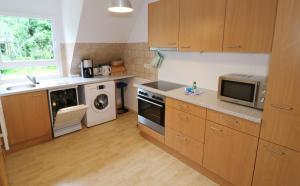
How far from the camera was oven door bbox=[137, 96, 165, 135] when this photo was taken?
8.61 ft

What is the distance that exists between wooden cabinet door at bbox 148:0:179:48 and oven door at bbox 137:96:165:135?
2.77ft

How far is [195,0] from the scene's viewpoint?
7.14ft

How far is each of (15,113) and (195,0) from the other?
9.15 ft

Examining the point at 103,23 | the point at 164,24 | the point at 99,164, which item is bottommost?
the point at 99,164

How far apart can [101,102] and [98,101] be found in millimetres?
67

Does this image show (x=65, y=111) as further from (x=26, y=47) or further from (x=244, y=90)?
(x=244, y=90)

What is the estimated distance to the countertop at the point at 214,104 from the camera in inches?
66.1

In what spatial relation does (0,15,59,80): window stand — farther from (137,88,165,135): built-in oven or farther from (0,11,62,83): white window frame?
(137,88,165,135): built-in oven

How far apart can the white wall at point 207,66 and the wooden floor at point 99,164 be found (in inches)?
45.4

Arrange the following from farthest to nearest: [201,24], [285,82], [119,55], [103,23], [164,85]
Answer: [119,55]
[103,23]
[164,85]
[201,24]
[285,82]

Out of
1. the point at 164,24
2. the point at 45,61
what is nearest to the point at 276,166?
the point at 164,24

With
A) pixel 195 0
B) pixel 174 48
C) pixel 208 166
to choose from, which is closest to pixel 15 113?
pixel 174 48

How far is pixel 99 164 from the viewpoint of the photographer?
2428 mm

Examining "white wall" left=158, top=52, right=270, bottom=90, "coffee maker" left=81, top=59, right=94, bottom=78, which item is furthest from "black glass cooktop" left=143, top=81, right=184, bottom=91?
"coffee maker" left=81, top=59, right=94, bottom=78
